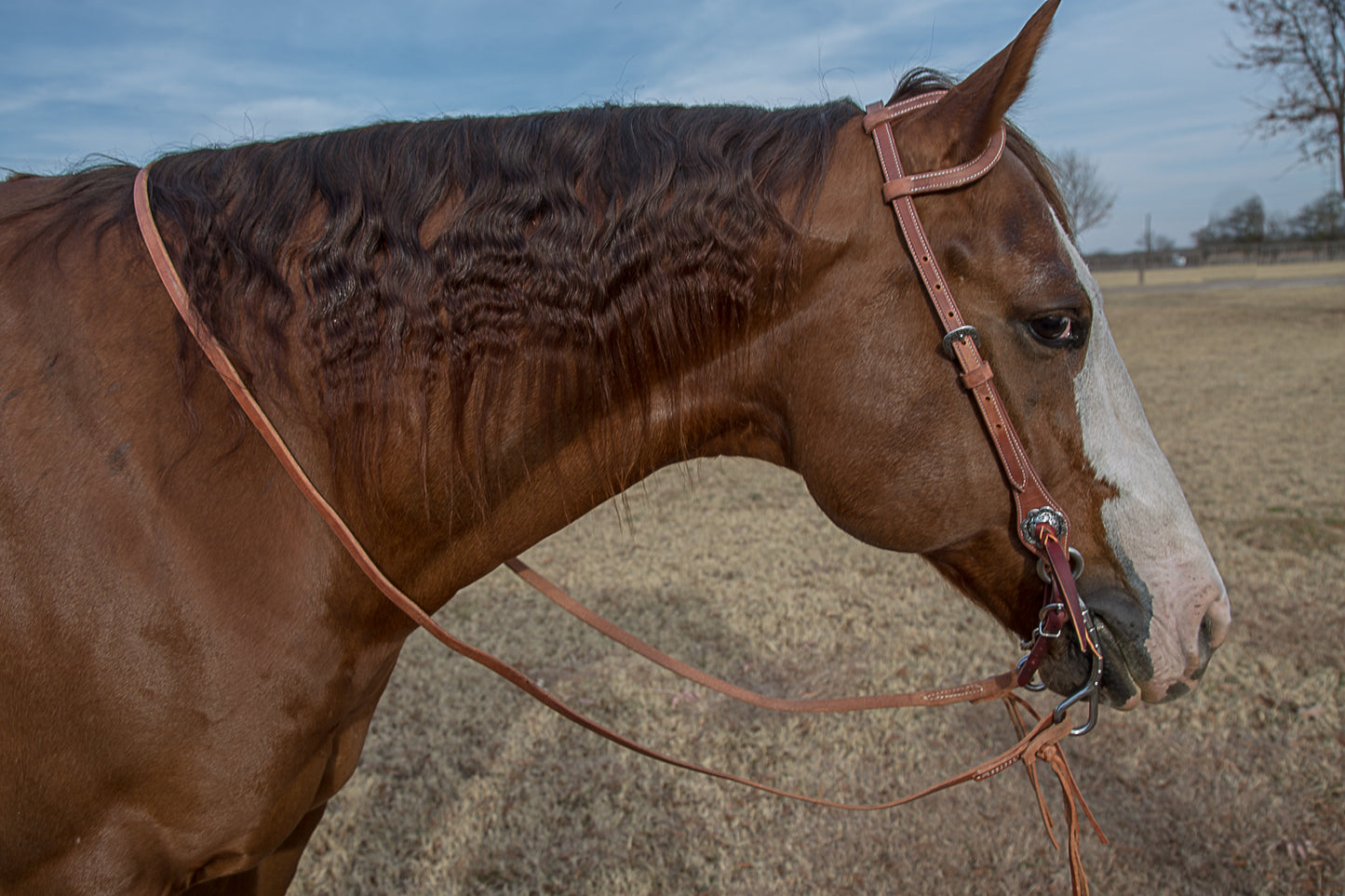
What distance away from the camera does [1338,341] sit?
14219 mm

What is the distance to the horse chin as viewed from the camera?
1.61 meters

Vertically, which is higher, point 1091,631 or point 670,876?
point 1091,631

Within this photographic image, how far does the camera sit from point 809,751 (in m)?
3.53

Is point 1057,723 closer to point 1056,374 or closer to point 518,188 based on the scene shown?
point 1056,374

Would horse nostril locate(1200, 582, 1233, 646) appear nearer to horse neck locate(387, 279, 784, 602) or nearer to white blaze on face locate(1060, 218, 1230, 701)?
white blaze on face locate(1060, 218, 1230, 701)

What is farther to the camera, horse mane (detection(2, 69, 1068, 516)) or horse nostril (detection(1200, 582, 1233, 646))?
horse nostril (detection(1200, 582, 1233, 646))

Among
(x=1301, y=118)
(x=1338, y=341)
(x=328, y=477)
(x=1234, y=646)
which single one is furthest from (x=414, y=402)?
(x=1301, y=118)

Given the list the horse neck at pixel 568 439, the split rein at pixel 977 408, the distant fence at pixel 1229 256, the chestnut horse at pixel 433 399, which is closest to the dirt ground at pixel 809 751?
the horse neck at pixel 568 439

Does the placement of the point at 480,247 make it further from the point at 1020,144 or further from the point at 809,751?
the point at 809,751

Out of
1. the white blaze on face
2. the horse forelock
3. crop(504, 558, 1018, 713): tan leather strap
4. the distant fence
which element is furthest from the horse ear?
the distant fence

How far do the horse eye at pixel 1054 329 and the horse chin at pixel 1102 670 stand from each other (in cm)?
57

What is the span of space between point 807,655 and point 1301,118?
899 inches

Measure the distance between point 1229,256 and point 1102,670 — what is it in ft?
175

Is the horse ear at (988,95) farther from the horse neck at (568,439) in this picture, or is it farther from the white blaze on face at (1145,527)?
the horse neck at (568,439)
